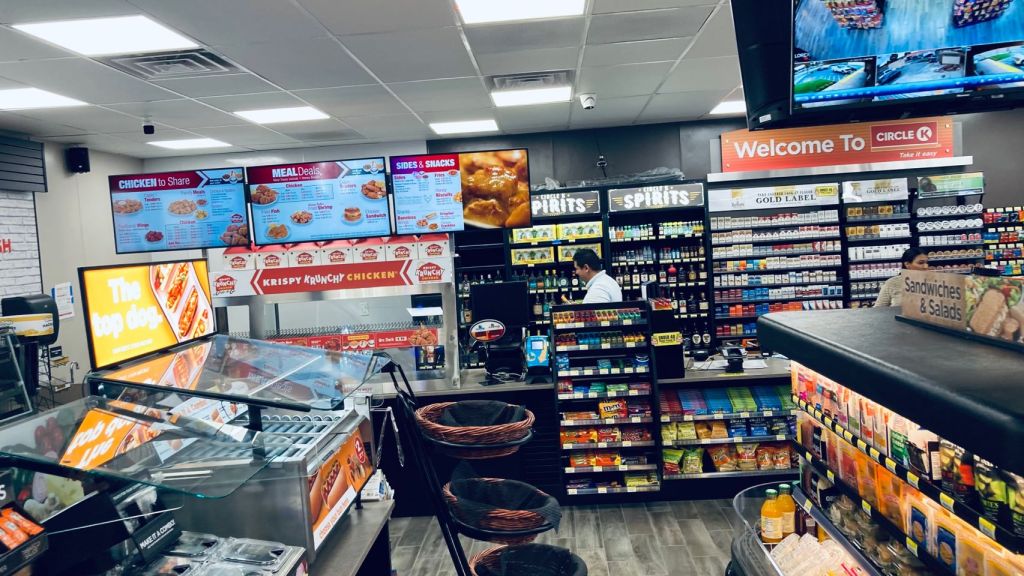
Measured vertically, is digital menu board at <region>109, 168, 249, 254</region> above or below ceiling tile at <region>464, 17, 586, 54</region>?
below

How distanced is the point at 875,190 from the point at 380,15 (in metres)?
6.76

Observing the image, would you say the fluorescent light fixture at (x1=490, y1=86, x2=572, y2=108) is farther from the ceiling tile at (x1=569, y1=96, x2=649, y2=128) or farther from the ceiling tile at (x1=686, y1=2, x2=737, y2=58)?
the ceiling tile at (x1=686, y1=2, x2=737, y2=58)

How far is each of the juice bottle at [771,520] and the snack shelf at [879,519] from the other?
20 cm

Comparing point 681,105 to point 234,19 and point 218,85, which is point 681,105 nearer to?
point 218,85

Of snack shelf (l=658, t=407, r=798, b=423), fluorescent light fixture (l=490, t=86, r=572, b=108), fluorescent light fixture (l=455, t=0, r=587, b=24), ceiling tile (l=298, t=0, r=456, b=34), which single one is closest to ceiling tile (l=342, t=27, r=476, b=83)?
ceiling tile (l=298, t=0, r=456, b=34)

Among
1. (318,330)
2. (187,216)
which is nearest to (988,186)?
(318,330)

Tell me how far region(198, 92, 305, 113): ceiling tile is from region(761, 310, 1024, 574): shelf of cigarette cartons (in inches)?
210

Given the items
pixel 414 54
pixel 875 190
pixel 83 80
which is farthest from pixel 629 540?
pixel 875 190

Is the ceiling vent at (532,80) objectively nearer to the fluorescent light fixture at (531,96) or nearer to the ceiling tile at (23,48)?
the fluorescent light fixture at (531,96)

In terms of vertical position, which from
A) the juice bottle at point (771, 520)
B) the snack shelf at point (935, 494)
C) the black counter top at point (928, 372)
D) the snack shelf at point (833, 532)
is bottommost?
the juice bottle at point (771, 520)

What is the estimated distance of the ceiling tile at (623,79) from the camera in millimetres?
5755

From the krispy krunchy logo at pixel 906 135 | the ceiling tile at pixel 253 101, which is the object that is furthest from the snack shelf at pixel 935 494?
the krispy krunchy logo at pixel 906 135

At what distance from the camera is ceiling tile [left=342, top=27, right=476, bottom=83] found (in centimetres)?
456

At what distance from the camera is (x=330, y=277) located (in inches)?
179
